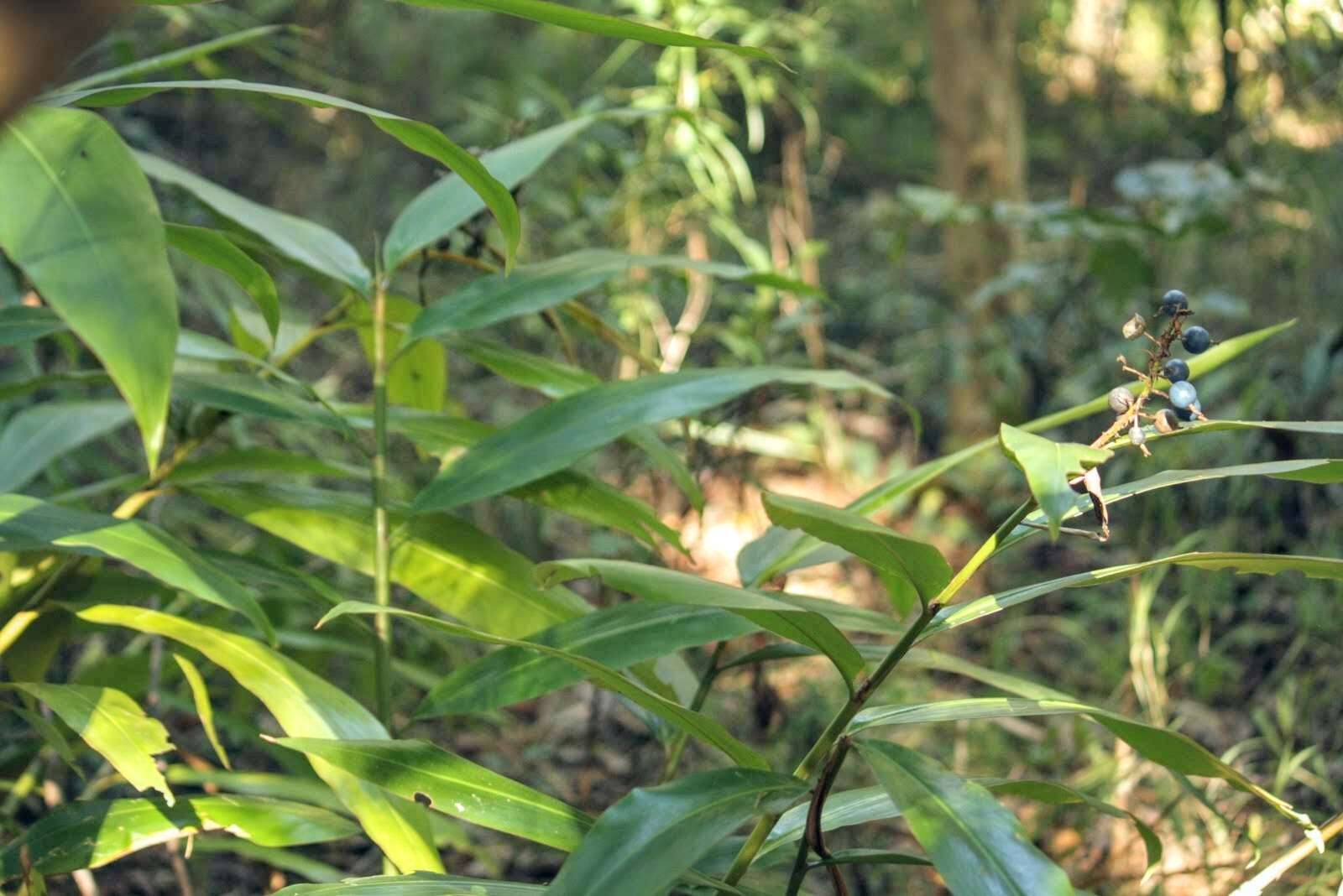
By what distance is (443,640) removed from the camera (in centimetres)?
137

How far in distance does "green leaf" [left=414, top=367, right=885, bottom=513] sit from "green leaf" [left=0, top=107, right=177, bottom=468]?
281 mm

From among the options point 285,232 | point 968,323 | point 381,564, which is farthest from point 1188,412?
point 968,323

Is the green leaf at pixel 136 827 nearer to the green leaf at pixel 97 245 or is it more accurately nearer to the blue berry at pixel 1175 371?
the green leaf at pixel 97 245

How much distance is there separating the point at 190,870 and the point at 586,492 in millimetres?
613

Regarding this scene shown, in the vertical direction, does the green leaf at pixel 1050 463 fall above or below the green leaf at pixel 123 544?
above

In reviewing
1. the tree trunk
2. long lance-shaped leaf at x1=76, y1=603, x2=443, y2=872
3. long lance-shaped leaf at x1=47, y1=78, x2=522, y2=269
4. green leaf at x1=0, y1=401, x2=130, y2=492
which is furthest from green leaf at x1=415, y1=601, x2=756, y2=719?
the tree trunk

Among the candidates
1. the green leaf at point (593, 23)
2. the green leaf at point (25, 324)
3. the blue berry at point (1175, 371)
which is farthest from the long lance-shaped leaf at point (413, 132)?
the blue berry at point (1175, 371)

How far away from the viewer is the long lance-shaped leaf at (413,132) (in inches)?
20.7

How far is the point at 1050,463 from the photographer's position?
0.39 meters

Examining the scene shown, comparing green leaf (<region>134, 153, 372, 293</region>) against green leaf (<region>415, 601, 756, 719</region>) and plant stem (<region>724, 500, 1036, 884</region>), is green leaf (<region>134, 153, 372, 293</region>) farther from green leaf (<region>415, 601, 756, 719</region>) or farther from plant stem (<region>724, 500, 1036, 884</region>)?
plant stem (<region>724, 500, 1036, 884</region>)

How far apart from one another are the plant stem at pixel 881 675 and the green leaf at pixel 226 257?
0.34 m

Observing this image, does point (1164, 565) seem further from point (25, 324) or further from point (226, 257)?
point (25, 324)

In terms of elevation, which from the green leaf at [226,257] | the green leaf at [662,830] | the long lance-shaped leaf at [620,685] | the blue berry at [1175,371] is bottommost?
the green leaf at [662,830]

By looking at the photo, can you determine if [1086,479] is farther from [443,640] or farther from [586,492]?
[443,640]
